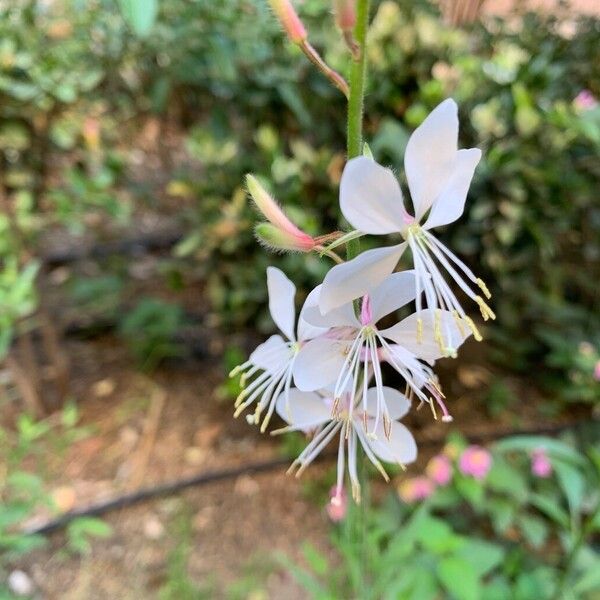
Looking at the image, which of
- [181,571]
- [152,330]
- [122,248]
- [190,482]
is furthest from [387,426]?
[122,248]

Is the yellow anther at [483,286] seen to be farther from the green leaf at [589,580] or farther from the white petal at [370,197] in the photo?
the green leaf at [589,580]

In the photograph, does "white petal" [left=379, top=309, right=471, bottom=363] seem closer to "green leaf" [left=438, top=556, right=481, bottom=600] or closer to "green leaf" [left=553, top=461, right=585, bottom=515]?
"green leaf" [left=438, top=556, right=481, bottom=600]

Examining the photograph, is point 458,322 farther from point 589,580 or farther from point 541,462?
point 541,462

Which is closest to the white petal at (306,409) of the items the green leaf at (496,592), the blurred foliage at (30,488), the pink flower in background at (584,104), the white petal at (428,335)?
the white petal at (428,335)

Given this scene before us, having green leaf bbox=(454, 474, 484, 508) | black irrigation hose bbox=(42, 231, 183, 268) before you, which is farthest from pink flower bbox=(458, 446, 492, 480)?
black irrigation hose bbox=(42, 231, 183, 268)

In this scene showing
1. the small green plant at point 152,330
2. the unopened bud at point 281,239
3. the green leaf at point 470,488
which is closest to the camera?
the unopened bud at point 281,239

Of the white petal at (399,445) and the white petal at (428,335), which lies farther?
A: the white petal at (399,445)

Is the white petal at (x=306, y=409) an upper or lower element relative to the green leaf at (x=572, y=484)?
upper
